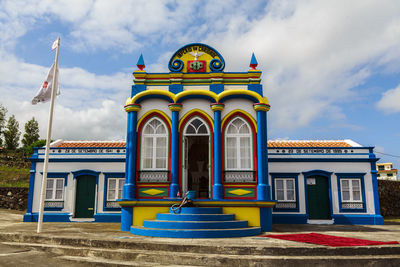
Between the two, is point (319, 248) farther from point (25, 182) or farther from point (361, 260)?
point (25, 182)

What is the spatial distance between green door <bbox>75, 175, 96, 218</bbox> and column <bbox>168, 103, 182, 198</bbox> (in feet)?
19.5

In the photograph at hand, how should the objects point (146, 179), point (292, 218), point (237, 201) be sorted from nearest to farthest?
point (237, 201) < point (146, 179) < point (292, 218)

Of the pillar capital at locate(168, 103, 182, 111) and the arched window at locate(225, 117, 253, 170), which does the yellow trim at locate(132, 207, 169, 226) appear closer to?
the arched window at locate(225, 117, 253, 170)

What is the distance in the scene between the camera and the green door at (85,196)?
49.2 ft

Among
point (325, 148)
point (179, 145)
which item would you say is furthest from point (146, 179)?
point (325, 148)

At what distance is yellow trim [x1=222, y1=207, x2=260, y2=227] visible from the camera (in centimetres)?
1055

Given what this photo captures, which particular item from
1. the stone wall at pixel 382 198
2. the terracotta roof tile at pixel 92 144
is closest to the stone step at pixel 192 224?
the terracotta roof tile at pixel 92 144

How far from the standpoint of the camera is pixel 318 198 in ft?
48.3

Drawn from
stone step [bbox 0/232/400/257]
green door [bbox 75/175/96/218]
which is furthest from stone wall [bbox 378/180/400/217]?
green door [bbox 75/175/96/218]

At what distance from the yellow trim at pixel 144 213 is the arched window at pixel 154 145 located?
1.55m

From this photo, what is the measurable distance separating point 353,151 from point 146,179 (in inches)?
399

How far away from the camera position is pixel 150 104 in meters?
12.0

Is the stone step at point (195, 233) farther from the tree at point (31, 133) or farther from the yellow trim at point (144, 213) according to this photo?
the tree at point (31, 133)

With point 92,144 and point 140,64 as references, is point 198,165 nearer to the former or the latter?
point 140,64
